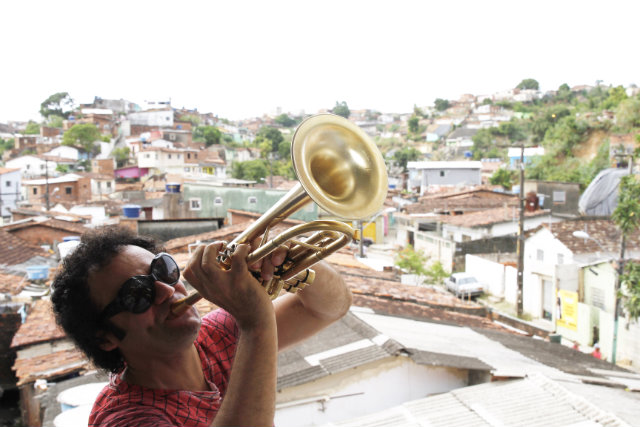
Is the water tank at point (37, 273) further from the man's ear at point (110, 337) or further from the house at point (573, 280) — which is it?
the house at point (573, 280)

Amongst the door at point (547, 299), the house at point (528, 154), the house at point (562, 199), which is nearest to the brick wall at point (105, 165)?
the house at point (528, 154)

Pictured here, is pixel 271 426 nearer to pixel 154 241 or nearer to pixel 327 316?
pixel 327 316

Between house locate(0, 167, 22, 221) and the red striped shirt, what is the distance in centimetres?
3464

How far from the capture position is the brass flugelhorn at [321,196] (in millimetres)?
1876

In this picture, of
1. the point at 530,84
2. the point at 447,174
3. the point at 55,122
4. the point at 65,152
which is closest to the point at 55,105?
the point at 55,122

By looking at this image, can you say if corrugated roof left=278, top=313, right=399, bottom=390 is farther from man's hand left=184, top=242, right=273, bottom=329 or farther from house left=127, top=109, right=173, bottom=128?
house left=127, top=109, right=173, bottom=128

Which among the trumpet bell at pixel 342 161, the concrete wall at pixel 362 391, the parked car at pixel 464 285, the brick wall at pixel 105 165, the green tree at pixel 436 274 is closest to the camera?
the trumpet bell at pixel 342 161

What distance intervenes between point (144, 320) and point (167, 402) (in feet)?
1.00

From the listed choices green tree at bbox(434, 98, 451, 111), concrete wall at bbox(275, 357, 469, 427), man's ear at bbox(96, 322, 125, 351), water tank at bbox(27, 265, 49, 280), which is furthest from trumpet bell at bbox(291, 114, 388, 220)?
green tree at bbox(434, 98, 451, 111)

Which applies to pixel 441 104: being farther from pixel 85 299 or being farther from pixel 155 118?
pixel 85 299

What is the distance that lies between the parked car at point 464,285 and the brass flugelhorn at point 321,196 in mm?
18412

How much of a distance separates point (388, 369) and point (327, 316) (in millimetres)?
3424

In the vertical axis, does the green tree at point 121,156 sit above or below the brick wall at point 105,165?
above

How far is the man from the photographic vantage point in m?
1.61
